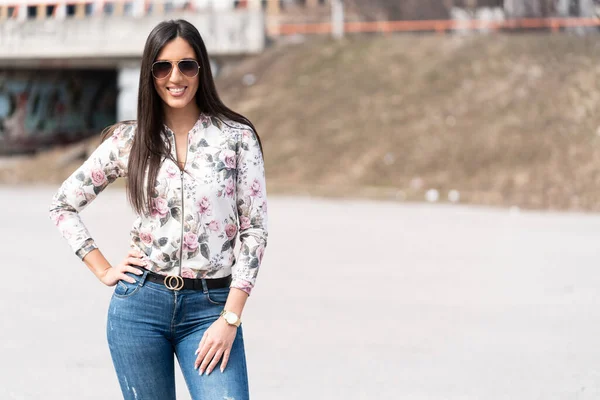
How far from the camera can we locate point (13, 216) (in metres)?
17.9

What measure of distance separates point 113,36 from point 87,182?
3094 cm

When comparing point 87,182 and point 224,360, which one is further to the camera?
point 87,182

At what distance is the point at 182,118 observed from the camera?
3576mm

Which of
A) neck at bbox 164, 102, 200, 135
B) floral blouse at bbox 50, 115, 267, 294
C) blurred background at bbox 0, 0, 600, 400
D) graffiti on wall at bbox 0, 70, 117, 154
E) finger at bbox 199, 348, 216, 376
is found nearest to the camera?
finger at bbox 199, 348, 216, 376

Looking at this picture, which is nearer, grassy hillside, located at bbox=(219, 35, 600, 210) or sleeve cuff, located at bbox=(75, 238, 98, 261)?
sleeve cuff, located at bbox=(75, 238, 98, 261)

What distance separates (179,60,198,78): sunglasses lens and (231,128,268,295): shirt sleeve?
0.26m

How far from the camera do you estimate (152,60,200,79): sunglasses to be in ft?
11.5

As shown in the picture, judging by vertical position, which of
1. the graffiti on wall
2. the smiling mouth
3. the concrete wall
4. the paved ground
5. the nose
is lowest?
the paved ground

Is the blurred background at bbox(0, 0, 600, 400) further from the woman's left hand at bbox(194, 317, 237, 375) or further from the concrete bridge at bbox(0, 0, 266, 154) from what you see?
the woman's left hand at bbox(194, 317, 237, 375)

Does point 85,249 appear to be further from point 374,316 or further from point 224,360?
point 374,316

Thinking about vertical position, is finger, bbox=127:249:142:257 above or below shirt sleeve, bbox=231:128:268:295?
below

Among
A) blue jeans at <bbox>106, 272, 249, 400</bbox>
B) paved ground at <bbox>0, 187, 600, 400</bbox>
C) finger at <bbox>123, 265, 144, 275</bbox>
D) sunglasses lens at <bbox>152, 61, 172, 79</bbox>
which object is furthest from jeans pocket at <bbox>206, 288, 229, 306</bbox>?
paved ground at <bbox>0, 187, 600, 400</bbox>

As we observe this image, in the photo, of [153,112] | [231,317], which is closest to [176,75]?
[153,112]

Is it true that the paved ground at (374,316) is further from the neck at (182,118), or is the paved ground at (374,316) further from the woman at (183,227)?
the neck at (182,118)
